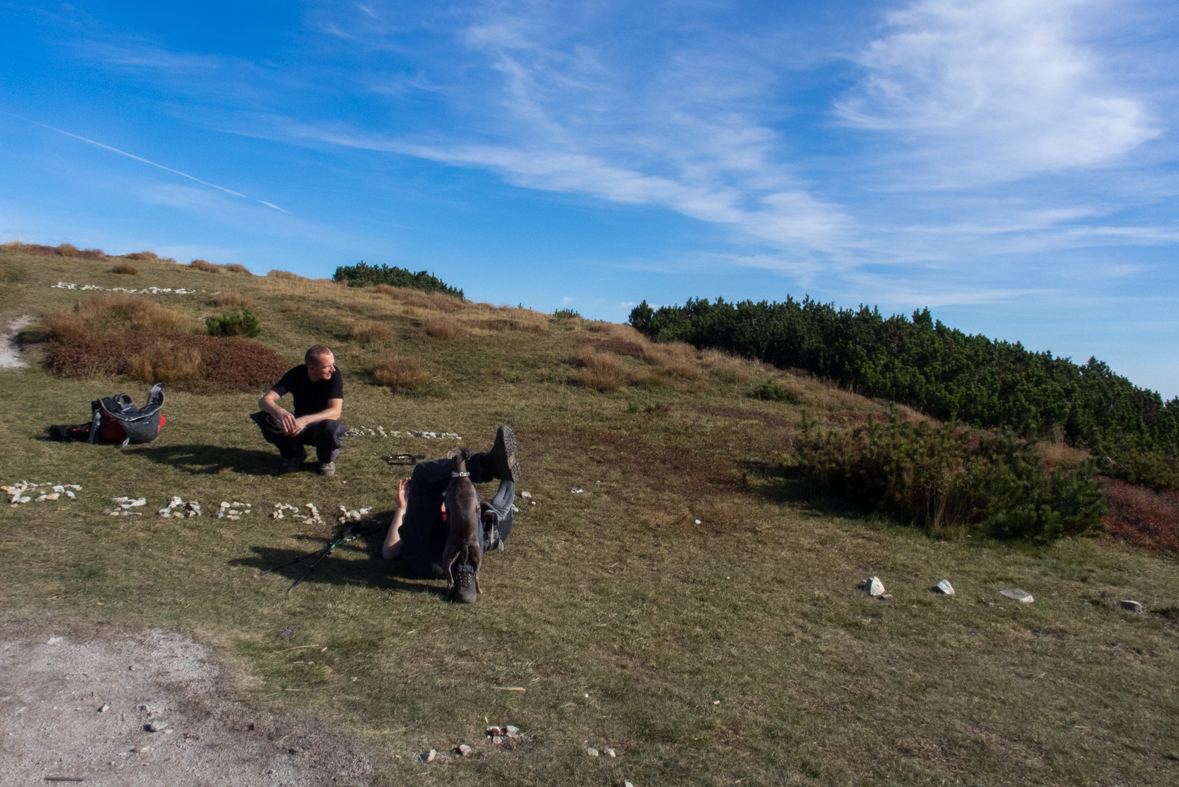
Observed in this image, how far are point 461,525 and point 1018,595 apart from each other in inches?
173

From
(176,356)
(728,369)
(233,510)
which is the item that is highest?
(728,369)

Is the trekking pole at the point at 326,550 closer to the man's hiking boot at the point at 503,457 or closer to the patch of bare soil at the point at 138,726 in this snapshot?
the patch of bare soil at the point at 138,726

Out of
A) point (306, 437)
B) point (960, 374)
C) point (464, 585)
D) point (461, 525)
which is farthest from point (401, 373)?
point (960, 374)

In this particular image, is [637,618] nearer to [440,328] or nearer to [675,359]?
[440,328]

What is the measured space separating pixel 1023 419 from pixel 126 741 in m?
17.3

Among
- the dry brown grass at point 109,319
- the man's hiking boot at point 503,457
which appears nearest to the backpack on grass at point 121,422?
the man's hiking boot at point 503,457

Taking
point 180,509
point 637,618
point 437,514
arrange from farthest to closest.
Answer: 1. point 180,509
2. point 437,514
3. point 637,618

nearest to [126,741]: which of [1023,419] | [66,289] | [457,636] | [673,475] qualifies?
[457,636]

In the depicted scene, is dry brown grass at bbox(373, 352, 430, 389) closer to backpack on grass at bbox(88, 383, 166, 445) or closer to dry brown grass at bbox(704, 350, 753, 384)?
backpack on grass at bbox(88, 383, 166, 445)

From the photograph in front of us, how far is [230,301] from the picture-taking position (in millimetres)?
18375

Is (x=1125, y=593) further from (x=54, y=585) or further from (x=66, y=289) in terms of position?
(x=66, y=289)

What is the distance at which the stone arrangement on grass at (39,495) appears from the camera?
5.88 metres

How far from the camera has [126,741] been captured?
2973 mm

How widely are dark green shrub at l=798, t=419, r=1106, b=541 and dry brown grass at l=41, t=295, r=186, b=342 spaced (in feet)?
43.1
